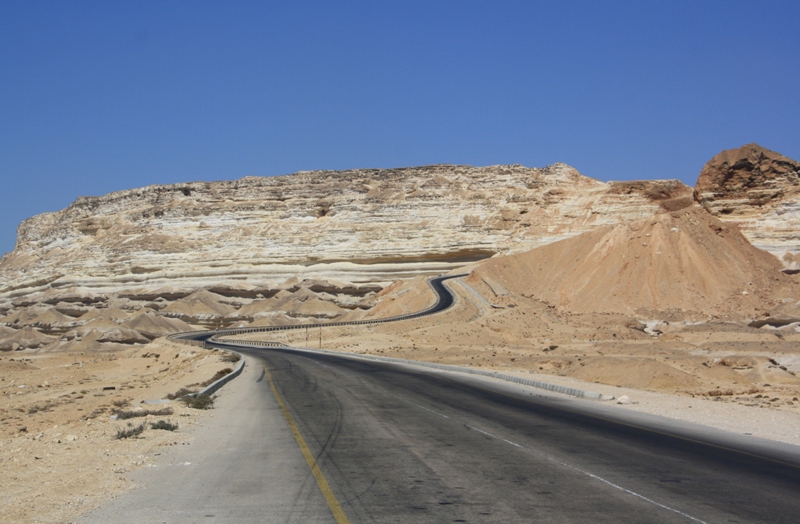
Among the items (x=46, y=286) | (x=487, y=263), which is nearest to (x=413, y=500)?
(x=487, y=263)

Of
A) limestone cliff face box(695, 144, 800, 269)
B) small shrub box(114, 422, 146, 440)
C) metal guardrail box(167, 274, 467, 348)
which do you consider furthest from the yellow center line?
limestone cliff face box(695, 144, 800, 269)

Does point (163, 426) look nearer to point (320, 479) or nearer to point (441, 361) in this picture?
point (320, 479)

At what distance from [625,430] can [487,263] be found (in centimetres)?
6243

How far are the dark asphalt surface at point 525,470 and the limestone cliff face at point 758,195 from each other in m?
63.6

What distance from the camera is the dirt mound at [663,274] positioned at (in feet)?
194

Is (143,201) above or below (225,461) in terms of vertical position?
above

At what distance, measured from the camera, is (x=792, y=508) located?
7484 millimetres

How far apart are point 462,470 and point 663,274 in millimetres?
Answer: 56509

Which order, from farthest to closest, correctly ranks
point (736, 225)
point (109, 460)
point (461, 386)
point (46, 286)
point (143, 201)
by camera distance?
point (143, 201) < point (46, 286) < point (736, 225) < point (461, 386) < point (109, 460)

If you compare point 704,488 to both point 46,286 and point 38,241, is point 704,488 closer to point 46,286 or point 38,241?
point 46,286

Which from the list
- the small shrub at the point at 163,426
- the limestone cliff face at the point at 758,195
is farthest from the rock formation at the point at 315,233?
the small shrub at the point at 163,426

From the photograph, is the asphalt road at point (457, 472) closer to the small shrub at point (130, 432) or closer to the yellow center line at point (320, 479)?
the yellow center line at point (320, 479)

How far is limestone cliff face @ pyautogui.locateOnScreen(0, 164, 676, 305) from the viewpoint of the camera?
94688mm

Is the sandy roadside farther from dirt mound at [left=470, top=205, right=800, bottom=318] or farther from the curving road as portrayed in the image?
dirt mound at [left=470, top=205, right=800, bottom=318]
